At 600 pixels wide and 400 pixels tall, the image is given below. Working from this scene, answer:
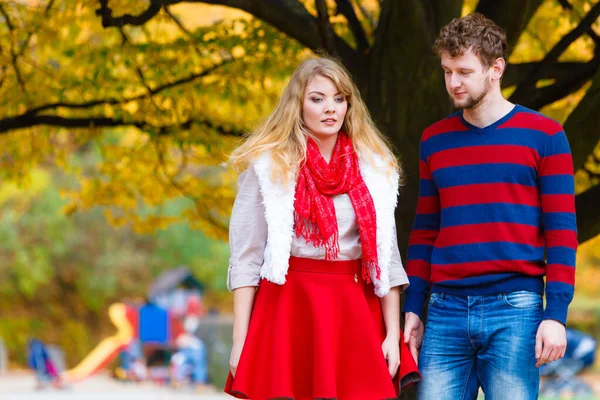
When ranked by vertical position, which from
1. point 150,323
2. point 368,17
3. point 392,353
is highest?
point 368,17


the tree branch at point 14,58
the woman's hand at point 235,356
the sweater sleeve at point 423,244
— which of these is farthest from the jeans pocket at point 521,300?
the tree branch at point 14,58

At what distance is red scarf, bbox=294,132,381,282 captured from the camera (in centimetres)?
320

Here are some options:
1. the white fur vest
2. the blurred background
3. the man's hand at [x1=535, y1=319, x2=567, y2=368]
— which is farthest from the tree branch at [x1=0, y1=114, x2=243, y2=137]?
the man's hand at [x1=535, y1=319, x2=567, y2=368]

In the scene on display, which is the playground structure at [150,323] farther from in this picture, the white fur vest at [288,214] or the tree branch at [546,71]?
the white fur vest at [288,214]

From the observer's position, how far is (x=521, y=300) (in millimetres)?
3041

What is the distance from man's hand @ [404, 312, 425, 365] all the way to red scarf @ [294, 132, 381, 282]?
23cm

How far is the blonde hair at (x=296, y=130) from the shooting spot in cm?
328

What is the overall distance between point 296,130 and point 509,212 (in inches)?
32.0

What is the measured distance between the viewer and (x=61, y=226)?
21172 millimetres

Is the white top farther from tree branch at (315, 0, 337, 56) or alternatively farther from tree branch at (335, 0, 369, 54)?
tree branch at (335, 0, 369, 54)

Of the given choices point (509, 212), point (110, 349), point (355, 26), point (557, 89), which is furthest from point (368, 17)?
point (110, 349)

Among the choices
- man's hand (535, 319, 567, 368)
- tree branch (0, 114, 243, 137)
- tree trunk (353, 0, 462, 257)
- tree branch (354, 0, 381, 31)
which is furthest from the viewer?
tree branch (354, 0, 381, 31)

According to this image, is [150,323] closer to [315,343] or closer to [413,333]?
[413,333]

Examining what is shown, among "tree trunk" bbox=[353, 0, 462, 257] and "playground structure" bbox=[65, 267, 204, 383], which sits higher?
"tree trunk" bbox=[353, 0, 462, 257]
